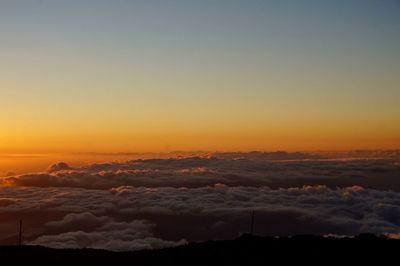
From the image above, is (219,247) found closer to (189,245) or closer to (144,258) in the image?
(189,245)

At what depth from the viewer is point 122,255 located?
50.3 m

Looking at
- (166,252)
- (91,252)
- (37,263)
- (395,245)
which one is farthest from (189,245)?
(395,245)

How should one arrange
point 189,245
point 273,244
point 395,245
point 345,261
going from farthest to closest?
1. point 189,245
2. point 273,244
3. point 395,245
4. point 345,261

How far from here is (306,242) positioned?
157 ft

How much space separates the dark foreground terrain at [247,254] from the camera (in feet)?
138

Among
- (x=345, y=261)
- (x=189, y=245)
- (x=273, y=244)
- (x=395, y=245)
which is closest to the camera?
(x=345, y=261)

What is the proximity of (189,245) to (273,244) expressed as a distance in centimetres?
937

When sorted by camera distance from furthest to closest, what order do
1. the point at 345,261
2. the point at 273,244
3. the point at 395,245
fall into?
the point at 273,244
the point at 395,245
the point at 345,261

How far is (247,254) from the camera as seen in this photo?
45094 mm

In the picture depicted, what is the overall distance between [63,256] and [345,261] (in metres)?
28.8

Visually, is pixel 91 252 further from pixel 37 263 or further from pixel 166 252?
pixel 166 252

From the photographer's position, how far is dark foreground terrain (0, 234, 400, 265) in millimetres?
42156

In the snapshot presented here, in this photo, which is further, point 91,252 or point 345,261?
point 91,252

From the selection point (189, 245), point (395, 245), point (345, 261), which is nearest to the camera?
point (345, 261)
